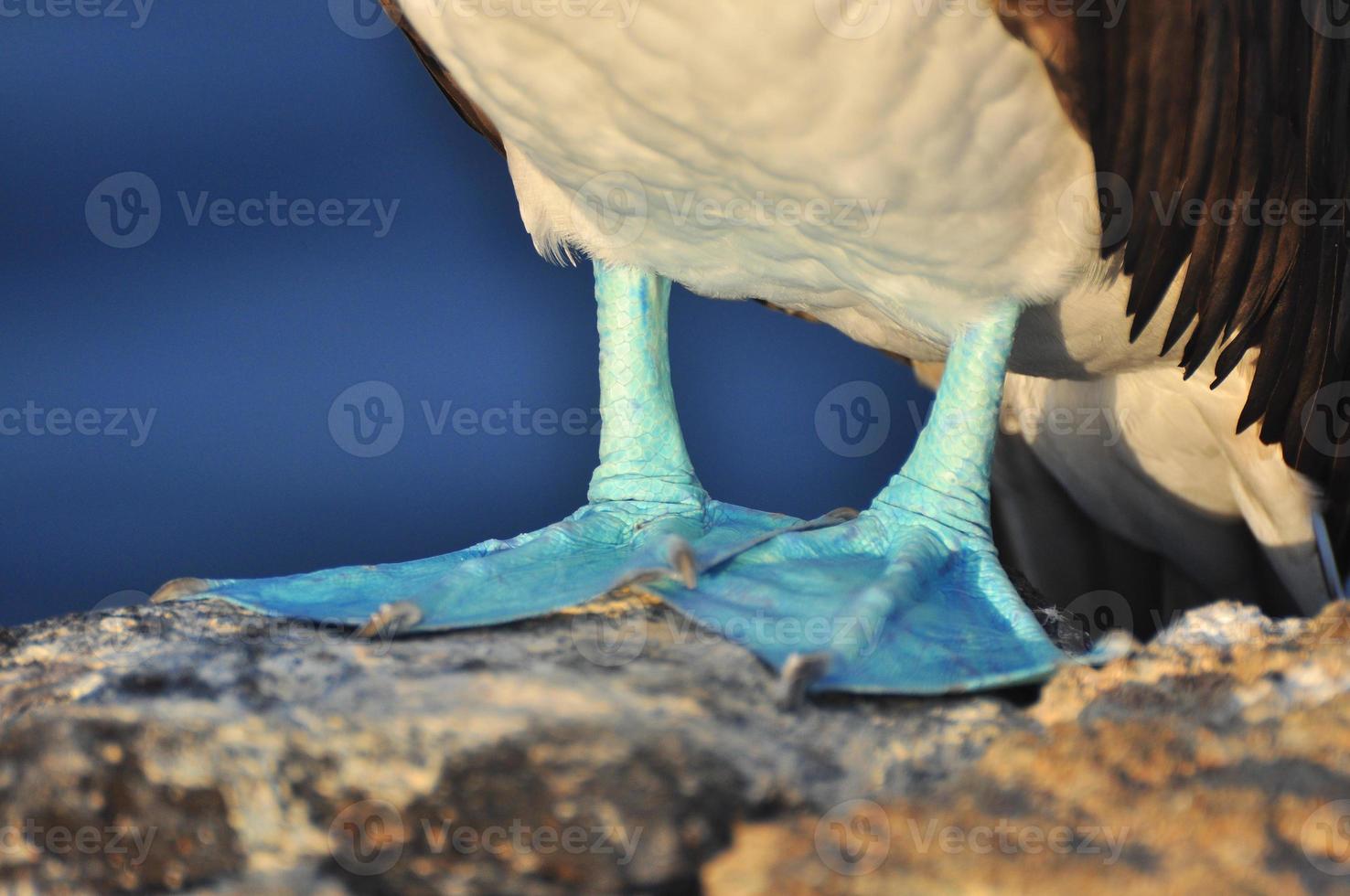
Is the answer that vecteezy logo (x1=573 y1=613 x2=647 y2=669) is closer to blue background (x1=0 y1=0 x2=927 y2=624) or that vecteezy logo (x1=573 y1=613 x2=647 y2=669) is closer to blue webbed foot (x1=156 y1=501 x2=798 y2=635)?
blue webbed foot (x1=156 y1=501 x2=798 y2=635)

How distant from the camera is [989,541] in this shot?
124 cm

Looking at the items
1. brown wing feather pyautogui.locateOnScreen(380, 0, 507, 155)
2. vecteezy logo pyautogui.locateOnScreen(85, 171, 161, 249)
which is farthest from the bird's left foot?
Answer: vecteezy logo pyautogui.locateOnScreen(85, 171, 161, 249)

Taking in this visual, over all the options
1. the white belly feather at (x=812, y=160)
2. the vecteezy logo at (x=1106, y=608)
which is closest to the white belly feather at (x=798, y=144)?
the white belly feather at (x=812, y=160)

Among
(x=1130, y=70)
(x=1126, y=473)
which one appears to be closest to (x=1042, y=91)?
(x=1130, y=70)

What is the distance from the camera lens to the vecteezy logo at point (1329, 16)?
1139 millimetres

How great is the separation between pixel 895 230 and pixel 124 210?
1491mm

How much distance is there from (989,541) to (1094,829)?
0.54 m

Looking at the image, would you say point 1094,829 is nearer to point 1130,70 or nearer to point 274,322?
point 1130,70

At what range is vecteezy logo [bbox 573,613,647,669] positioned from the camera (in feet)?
3.07
